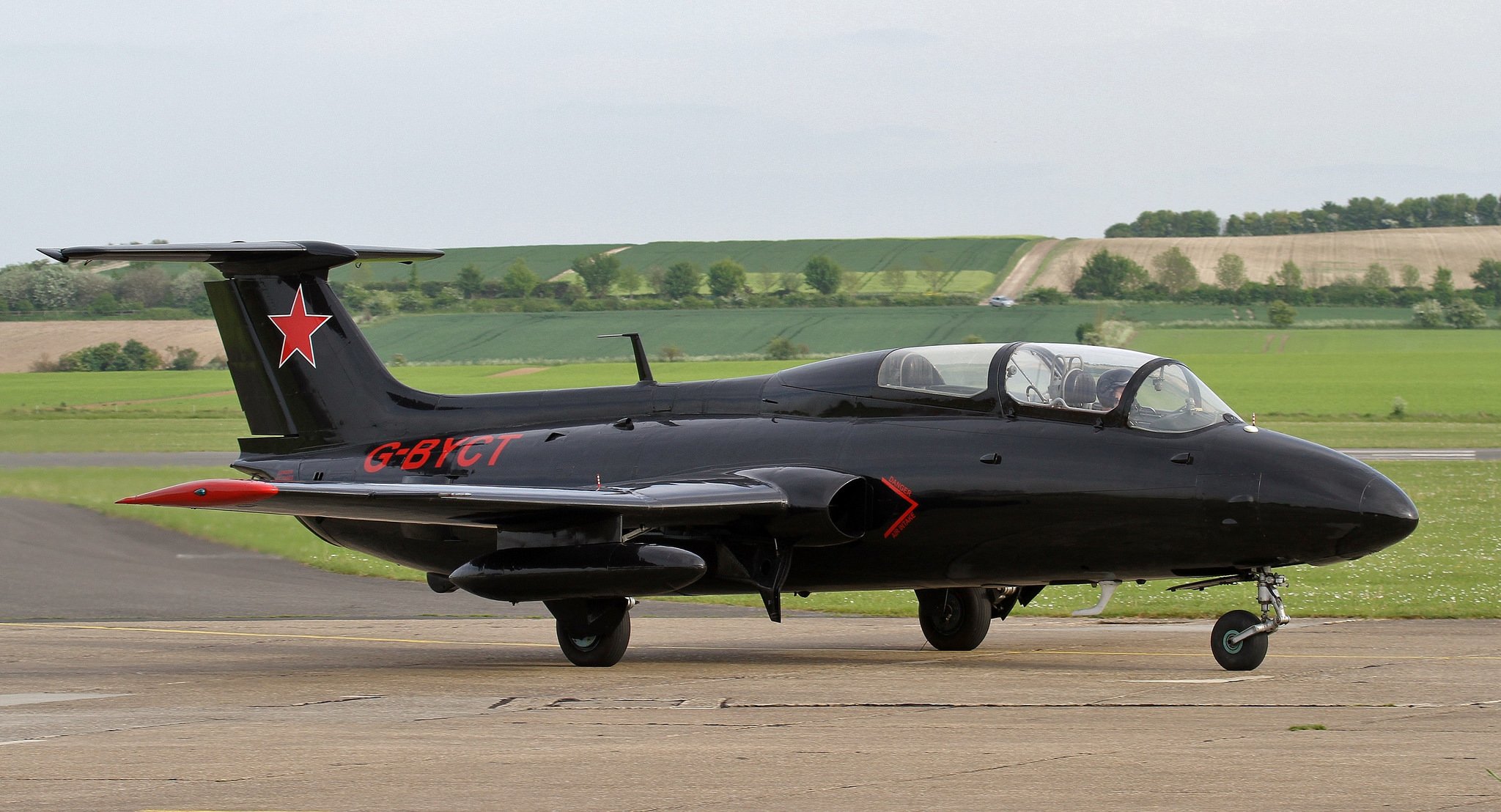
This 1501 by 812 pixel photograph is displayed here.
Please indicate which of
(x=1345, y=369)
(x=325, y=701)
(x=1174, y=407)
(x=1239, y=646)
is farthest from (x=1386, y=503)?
(x=1345, y=369)

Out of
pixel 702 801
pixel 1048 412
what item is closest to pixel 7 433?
pixel 1048 412

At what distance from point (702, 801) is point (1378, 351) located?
66.0m

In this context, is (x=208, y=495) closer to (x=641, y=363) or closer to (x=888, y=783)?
(x=641, y=363)

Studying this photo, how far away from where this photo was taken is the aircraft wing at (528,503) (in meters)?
11.8

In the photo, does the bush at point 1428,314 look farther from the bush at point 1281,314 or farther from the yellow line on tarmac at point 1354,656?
the yellow line on tarmac at point 1354,656

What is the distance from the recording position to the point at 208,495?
420 inches

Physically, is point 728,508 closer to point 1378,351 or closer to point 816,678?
point 816,678

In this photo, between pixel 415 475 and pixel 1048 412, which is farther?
pixel 415 475

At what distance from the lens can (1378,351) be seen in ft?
217

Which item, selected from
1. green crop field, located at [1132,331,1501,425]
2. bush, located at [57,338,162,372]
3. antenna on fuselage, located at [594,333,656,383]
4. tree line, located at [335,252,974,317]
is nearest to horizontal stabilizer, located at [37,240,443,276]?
antenna on fuselage, located at [594,333,656,383]

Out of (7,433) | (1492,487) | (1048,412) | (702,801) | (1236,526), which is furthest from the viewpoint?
(1492,487)

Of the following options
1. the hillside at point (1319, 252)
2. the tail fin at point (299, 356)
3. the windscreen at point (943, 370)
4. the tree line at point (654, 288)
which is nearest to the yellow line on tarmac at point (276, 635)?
the tail fin at point (299, 356)

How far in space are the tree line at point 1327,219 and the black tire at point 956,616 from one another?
87.2 meters

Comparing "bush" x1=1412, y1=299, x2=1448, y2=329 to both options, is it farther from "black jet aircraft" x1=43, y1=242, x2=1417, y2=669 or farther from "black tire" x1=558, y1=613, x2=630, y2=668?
"black tire" x1=558, y1=613, x2=630, y2=668
